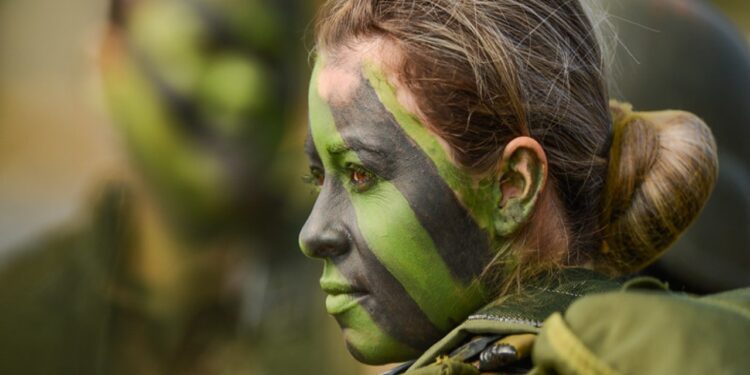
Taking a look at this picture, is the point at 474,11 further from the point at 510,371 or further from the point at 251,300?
the point at 251,300

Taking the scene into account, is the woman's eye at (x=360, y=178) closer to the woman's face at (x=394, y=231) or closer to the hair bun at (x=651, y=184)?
the woman's face at (x=394, y=231)

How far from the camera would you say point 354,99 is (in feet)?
4.58

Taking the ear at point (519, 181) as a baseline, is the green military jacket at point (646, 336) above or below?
below

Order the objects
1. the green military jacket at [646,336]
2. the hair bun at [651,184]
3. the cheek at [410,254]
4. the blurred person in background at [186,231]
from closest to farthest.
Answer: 1. the green military jacket at [646,336]
2. the cheek at [410,254]
3. the hair bun at [651,184]
4. the blurred person in background at [186,231]

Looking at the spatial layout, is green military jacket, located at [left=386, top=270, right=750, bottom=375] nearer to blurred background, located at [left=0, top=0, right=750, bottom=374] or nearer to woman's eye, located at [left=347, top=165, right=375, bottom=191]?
woman's eye, located at [left=347, top=165, right=375, bottom=191]

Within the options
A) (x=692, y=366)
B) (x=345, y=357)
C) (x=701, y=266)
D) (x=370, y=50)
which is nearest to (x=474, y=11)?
(x=370, y=50)

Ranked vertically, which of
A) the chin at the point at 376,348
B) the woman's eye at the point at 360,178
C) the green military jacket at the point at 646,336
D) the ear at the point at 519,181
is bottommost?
the green military jacket at the point at 646,336

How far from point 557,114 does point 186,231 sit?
2.80 meters

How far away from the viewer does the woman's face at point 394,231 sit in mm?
1354

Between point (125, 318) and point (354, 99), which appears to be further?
point (125, 318)

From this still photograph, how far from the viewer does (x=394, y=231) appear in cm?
135

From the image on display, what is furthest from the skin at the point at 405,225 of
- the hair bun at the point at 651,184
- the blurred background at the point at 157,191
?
the blurred background at the point at 157,191

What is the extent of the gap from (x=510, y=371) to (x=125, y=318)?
2.92 m

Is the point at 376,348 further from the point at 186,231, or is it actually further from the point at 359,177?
the point at 186,231
